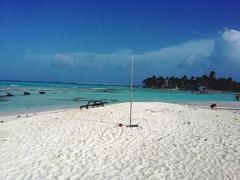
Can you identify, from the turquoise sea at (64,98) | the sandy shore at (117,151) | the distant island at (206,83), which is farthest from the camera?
the distant island at (206,83)

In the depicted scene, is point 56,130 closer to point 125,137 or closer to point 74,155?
point 125,137


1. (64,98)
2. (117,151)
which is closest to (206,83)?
(64,98)

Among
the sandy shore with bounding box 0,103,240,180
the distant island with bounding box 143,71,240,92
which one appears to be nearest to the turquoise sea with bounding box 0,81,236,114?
the sandy shore with bounding box 0,103,240,180

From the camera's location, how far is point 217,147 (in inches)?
375

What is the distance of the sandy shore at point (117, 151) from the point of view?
7.08 meters

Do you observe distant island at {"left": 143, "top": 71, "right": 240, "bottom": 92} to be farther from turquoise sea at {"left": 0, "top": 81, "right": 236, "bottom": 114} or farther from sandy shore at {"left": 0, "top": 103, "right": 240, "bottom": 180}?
sandy shore at {"left": 0, "top": 103, "right": 240, "bottom": 180}

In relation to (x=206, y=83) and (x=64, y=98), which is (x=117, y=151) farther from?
(x=206, y=83)

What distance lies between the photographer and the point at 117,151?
29.0 feet

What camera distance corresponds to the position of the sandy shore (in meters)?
7.08

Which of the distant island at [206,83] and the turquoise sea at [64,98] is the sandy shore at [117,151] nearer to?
the turquoise sea at [64,98]

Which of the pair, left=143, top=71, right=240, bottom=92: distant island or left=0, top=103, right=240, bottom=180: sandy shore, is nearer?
left=0, top=103, right=240, bottom=180: sandy shore

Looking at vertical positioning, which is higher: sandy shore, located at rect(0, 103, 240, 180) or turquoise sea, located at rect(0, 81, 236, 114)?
sandy shore, located at rect(0, 103, 240, 180)

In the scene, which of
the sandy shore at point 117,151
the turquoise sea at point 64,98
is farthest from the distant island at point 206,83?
the sandy shore at point 117,151

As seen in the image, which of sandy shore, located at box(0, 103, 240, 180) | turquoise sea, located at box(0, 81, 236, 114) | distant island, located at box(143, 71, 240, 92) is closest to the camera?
sandy shore, located at box(0, 103, 240, 180)
